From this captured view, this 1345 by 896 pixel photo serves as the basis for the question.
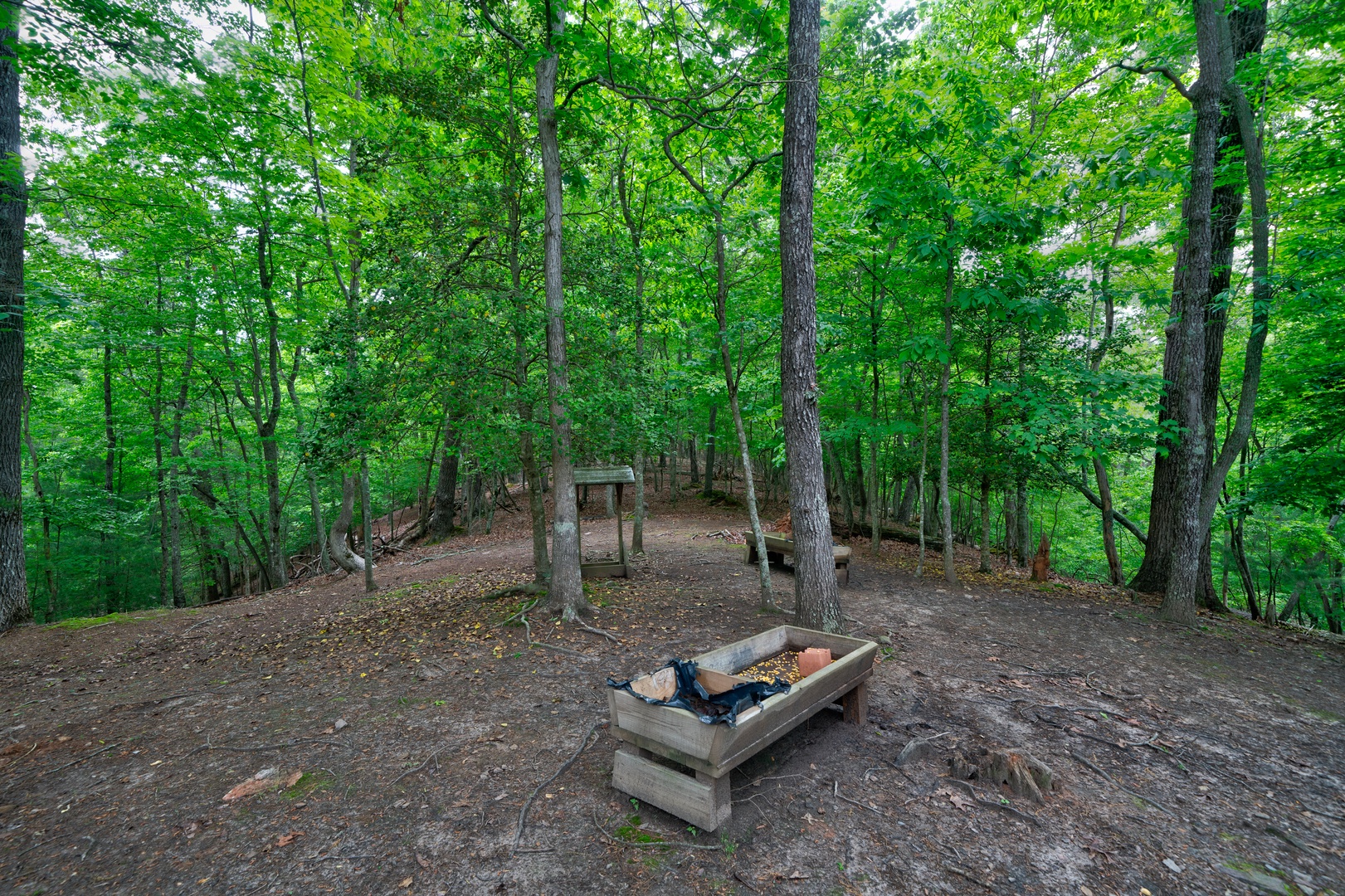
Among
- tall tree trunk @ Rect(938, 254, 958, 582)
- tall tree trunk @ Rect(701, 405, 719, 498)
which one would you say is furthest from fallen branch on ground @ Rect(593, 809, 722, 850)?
tall tree trunk @ Rect(701, 405, 719, 498)

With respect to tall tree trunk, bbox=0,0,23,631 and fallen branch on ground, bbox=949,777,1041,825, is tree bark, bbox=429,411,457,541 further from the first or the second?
fallen branch on ground, bbox=949,777,1041,825

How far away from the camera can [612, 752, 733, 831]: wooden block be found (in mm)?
2750

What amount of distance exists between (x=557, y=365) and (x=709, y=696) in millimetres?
3983

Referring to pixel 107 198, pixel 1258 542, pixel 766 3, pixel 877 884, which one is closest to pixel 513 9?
pixel 766 3

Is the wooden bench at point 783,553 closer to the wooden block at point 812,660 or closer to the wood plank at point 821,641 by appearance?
the wood plank at point 821,641

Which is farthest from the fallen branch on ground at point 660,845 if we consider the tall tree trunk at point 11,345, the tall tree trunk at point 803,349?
the tall tree trunk at point 11,345

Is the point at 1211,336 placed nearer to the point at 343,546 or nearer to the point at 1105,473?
the point at 1105,473

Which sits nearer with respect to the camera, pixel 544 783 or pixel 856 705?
pixel 544 783

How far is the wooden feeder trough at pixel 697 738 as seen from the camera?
8.93 ft

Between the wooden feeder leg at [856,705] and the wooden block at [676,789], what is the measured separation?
4.48 ft

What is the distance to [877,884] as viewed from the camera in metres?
2.48

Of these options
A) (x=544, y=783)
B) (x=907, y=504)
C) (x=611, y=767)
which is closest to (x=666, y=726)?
(x=611, y=767)

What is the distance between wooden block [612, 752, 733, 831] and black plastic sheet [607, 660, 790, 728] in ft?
1.15

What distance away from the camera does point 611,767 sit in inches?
136
